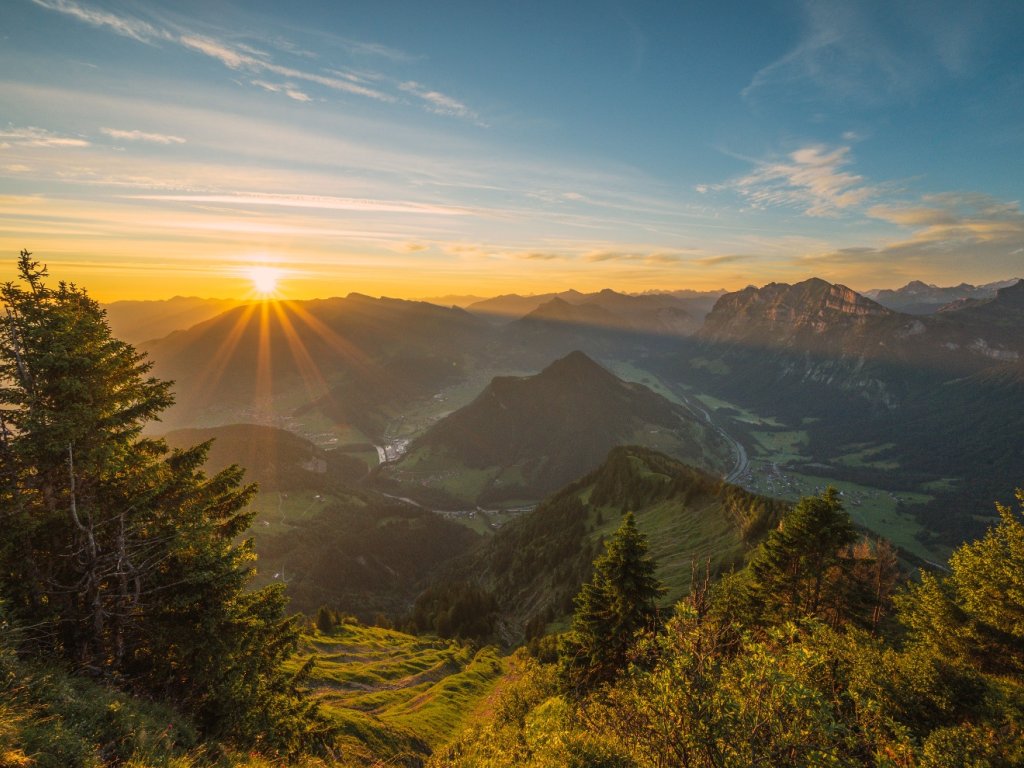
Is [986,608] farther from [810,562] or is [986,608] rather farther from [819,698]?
[819,698]

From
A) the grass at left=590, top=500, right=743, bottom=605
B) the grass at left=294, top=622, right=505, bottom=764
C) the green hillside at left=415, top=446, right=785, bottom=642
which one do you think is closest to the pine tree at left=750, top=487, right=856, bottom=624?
the grass at left=294, top=622, right=505, bottom=764

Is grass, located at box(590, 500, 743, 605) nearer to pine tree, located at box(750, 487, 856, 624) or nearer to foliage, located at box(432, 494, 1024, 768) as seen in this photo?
pine tree, located at box(750, 487, 856, 624)

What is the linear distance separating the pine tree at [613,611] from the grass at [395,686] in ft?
63.1

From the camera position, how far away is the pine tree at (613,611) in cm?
3569

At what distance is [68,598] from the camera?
2028cm

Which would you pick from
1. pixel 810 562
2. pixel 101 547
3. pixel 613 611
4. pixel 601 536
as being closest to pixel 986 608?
pixel 810 562

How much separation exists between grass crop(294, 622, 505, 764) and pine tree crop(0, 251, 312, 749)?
1635cm

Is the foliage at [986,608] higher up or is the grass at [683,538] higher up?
the foliage at [986,608]

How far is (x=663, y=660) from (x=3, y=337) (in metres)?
31.1

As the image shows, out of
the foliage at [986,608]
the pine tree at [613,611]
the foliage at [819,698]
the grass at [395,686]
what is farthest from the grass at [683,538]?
the foliage at [819,698]

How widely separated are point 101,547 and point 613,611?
3365 centimetres

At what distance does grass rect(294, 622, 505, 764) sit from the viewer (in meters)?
43.0

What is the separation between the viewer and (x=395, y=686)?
70062mm

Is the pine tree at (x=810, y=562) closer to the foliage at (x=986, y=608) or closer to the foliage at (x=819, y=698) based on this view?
the foliage at (x=819, y=698)
